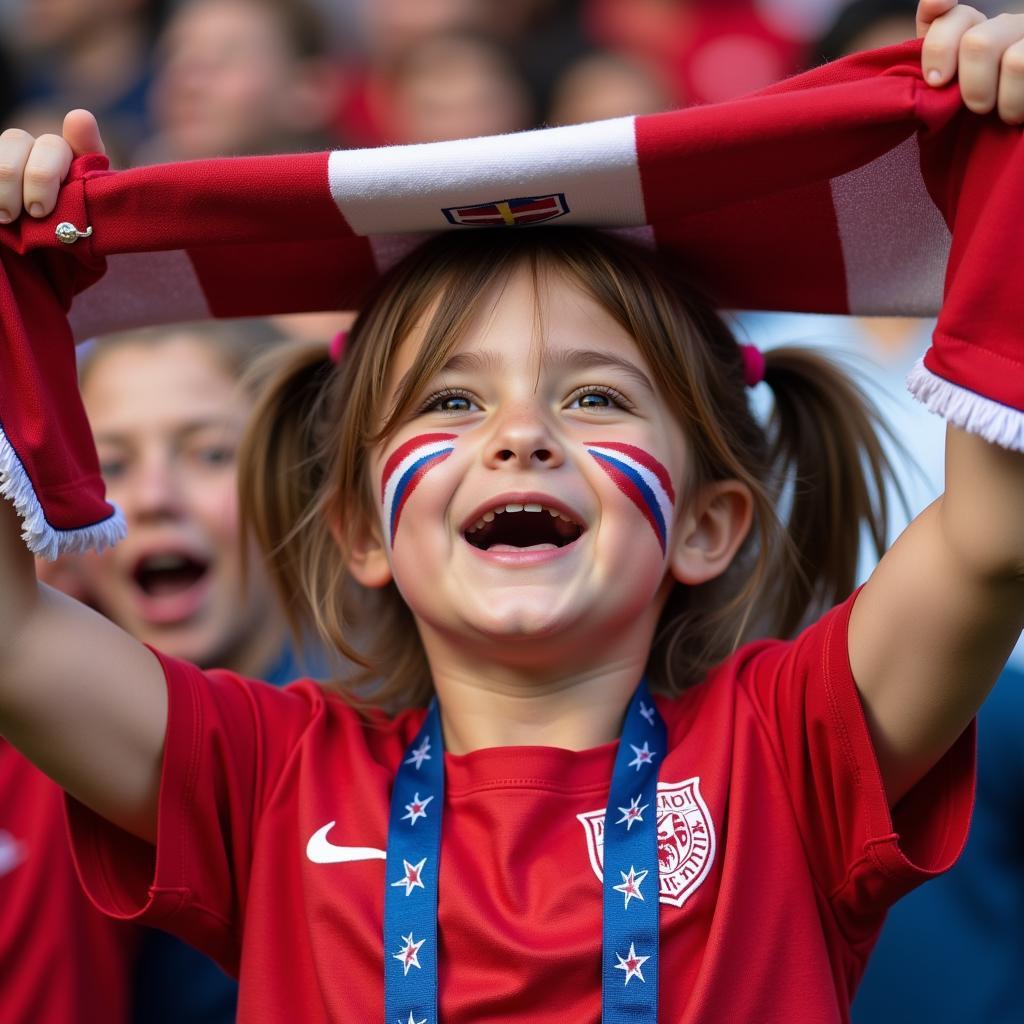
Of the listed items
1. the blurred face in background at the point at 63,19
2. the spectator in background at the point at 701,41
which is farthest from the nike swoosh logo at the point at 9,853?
the blurred face in background at the point at 63,19

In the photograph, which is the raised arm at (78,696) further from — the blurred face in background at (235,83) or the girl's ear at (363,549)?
the blurred face in background at (235,83)

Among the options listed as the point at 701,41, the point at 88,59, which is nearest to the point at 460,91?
the point at 701,41

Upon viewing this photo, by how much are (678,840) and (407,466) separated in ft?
1.89

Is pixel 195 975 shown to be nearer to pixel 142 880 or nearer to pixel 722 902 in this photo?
pixel 142 880

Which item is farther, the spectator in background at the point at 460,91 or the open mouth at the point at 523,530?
the spectator in background at the point at 460,91

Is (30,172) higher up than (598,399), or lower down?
higher up

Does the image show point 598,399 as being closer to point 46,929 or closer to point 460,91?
point 46,929

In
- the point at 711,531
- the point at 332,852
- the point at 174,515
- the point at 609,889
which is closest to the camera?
the point at 609,889

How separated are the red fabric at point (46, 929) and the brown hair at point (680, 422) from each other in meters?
0.52

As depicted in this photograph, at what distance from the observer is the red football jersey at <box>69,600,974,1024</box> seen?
1657 mm

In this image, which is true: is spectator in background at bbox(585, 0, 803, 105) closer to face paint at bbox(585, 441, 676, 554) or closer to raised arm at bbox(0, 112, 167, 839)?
face paint at bbox(585, 441, 676, 554)

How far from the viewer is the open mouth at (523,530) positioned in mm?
1829

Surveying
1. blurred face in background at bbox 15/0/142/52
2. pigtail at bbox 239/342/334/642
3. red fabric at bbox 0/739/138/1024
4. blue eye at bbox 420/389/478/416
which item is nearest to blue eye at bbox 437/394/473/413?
blue eye at bbox 420/389/478/416

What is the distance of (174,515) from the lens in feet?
9.14
